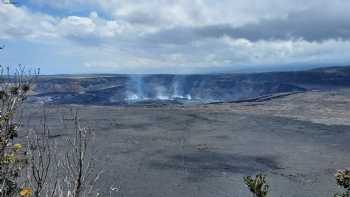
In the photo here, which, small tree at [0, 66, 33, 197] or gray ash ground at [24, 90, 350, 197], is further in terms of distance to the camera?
gray ash ground at [24, 90, 350, 197]

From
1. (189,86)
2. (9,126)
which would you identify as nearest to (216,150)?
(9,126)

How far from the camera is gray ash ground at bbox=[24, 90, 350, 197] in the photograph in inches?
836

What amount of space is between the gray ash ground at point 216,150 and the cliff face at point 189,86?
145ft

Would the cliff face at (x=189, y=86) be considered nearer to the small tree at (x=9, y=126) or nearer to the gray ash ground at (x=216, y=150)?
the gray ash ground at (x=216, y=150)

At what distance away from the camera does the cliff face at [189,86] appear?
95812mm

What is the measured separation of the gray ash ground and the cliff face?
44.1 meters

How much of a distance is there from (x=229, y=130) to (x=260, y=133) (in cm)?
257

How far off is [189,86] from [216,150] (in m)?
88.1

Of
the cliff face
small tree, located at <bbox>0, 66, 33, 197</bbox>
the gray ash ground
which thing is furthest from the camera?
the cliff face

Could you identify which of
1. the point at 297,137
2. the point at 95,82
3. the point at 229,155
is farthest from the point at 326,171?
the point at 95,82

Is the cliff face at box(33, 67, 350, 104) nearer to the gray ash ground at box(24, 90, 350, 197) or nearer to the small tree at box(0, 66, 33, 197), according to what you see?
the gray ash ground at box(24, 90, 350, 197)

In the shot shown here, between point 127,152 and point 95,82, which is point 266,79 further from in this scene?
point 127,152

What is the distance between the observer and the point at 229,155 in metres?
28.2

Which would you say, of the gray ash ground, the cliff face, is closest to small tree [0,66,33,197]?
the gray ash ground
